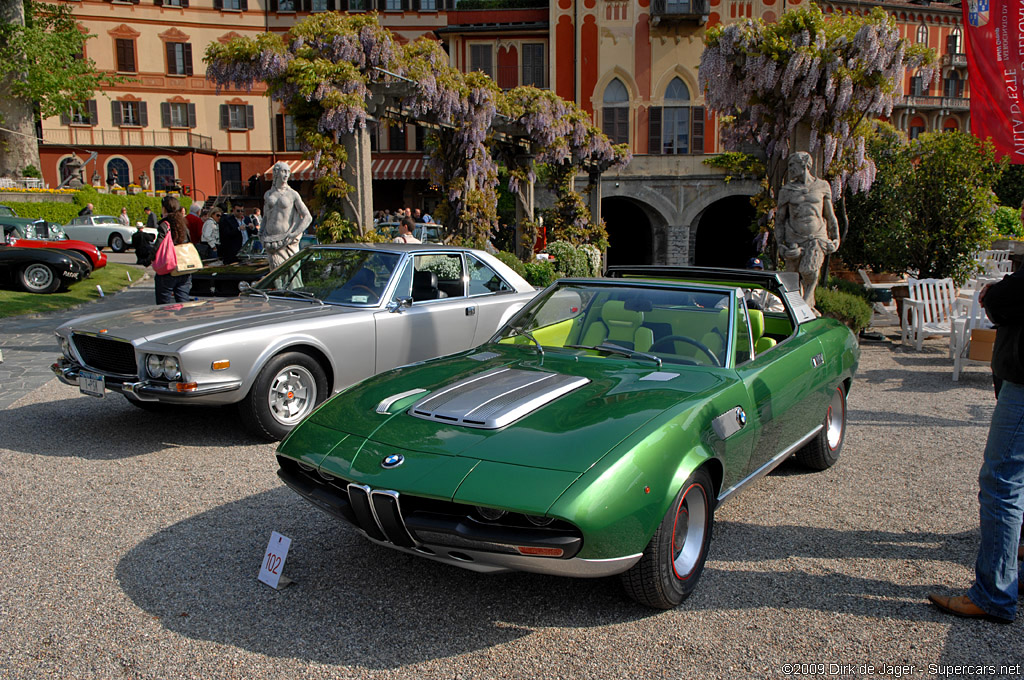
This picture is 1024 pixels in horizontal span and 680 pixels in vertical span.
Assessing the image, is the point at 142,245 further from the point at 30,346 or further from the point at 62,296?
the point at 30,346

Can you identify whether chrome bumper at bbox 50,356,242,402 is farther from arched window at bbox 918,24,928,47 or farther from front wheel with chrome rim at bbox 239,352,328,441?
arched window at bbox 918,24,928,47

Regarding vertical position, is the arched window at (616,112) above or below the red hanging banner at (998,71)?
above

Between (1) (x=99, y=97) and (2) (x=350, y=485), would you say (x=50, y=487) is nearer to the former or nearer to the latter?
(2) (x=350, y=485)

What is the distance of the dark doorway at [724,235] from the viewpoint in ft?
116

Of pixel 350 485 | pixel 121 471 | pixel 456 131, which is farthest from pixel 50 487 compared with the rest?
pixel 456 131

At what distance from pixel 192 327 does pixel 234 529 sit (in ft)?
6.57

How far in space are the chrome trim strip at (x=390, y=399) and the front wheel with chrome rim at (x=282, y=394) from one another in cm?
223

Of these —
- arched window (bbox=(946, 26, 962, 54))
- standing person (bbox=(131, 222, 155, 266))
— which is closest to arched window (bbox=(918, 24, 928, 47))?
arched window (bbox=(946, 26, 962, 54))

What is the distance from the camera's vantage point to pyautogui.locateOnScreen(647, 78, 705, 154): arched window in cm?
3419

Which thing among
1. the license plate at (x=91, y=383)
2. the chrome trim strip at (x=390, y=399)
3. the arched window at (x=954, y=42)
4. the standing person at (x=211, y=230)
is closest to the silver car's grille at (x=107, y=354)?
the license plate at (x=91, y=383)

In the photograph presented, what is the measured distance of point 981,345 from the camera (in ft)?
26.5

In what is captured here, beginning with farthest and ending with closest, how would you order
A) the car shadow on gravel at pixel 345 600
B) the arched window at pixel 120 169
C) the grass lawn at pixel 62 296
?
the arched window at pixel 120 169 → the grass lawn at pixel 62 296 → the car shadow on gravel at pixel 345 600

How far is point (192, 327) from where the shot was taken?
5.62m

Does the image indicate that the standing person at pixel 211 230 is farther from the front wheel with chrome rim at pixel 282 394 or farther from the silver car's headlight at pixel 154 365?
the silver car's headlight at pixel 154 365
